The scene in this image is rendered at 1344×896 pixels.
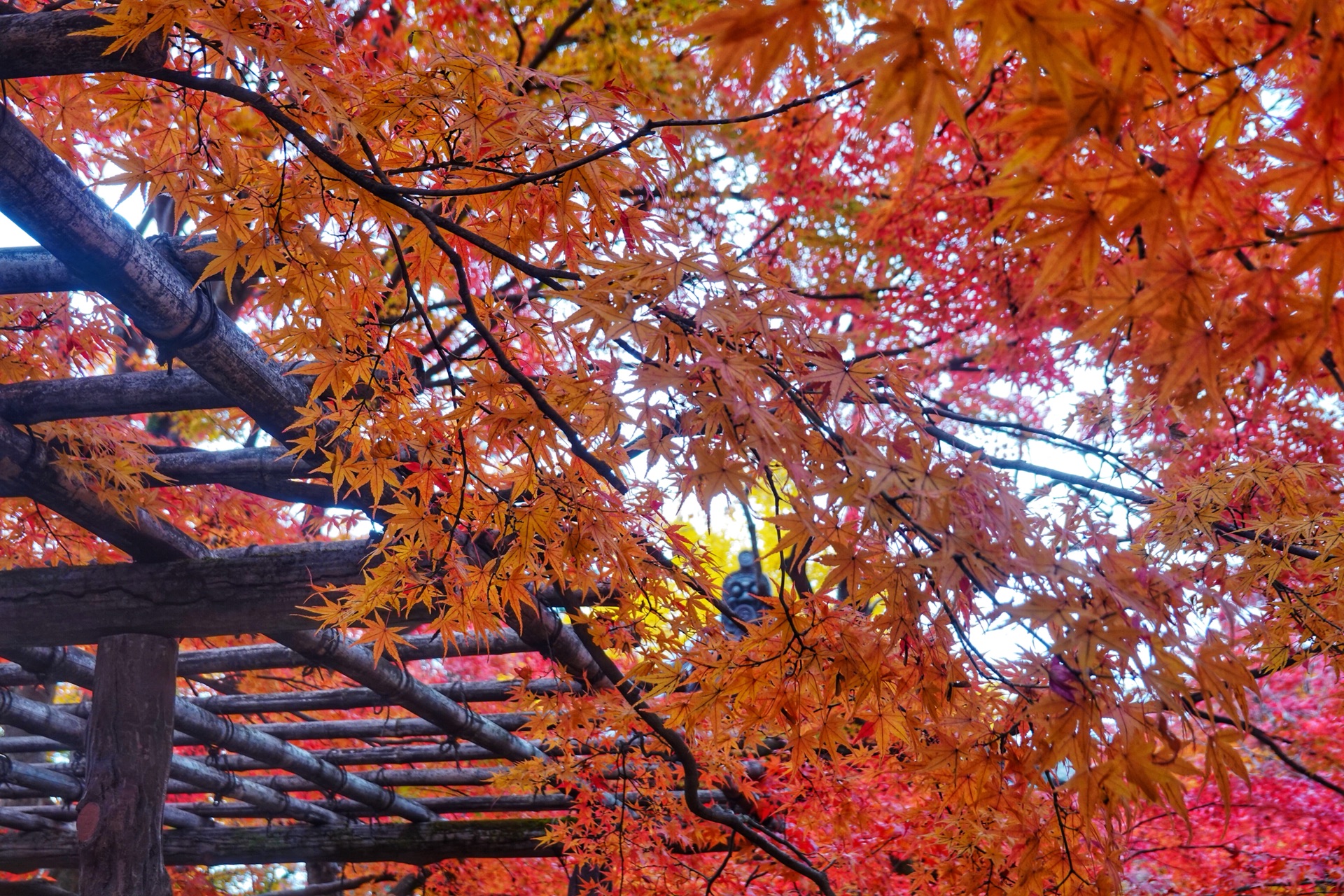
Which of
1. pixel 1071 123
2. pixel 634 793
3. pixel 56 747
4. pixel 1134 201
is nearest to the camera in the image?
pixel 1071 123

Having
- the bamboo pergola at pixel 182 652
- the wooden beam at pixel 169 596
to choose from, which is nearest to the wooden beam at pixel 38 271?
the bamboo pergola at pixel 182 652

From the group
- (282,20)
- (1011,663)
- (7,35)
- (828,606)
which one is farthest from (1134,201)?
(7,35)

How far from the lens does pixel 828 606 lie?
5.22ft

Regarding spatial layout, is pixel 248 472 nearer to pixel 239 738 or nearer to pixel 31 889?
pixel 239 738

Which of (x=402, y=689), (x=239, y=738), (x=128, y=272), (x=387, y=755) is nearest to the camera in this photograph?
(x=128, y=272)

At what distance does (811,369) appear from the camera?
138 centimetres

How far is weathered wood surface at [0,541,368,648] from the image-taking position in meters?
3.07

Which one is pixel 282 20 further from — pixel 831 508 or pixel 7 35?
pixel 831 508

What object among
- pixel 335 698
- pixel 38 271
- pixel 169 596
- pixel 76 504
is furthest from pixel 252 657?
pixel 38 271

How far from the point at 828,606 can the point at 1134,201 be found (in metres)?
0.92

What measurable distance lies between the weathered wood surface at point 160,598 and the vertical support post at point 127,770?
18cm

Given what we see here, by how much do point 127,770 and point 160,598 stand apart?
774 mm

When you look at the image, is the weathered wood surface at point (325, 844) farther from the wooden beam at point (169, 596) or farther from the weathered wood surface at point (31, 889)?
the wooden beam at point (169, 596)

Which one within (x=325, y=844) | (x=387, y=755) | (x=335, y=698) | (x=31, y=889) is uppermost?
(x=335, y=698)
